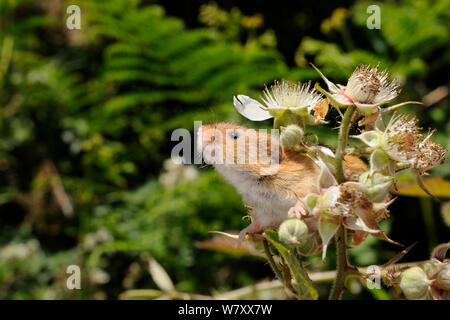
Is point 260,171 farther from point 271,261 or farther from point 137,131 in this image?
point 137,131

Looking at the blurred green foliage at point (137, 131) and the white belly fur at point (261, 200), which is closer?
the white belly fur at point (261, 200)

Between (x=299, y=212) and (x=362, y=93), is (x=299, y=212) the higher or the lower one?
the lower one

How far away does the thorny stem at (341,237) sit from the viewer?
2.10 ft

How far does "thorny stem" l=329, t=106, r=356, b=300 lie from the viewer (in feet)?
2.10

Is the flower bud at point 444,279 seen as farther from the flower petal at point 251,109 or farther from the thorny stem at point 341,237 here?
the flower petal at point 251,109

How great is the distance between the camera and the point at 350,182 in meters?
0.63

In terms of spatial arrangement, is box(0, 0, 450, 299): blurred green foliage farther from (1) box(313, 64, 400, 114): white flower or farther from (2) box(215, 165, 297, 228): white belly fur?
(1) box(313, 64, 400, 114): white flower

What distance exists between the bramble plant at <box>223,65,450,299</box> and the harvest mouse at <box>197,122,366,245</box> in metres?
0.05

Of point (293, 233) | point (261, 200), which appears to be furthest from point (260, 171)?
point (293, 233)

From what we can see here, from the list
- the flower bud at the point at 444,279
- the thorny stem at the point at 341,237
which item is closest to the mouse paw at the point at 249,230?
the thorny stem at the point at 341,237

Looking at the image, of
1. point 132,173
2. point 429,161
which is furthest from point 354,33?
point 429,161

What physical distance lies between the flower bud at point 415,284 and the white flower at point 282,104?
27 cm

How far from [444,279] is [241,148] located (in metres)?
0.35
